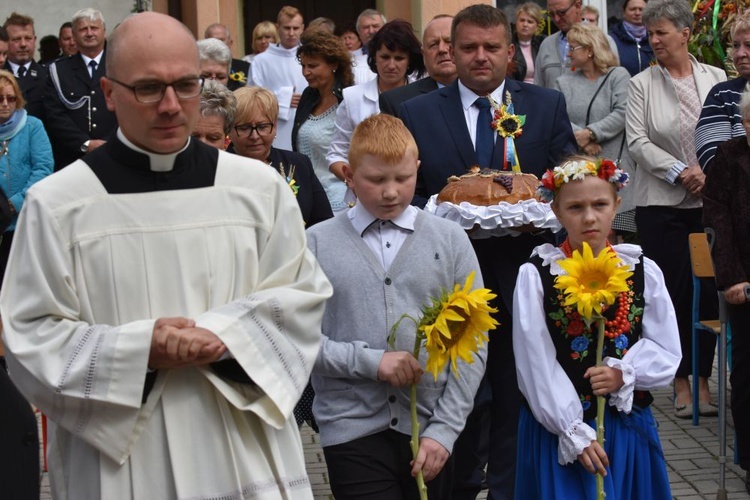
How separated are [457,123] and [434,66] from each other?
151 cm

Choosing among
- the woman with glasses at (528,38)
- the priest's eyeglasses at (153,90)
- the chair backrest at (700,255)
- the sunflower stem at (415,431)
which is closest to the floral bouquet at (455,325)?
the sunflower stem at (415,431)

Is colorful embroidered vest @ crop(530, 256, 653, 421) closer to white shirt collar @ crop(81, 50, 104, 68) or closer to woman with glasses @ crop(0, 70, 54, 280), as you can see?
woman with glasses @ crop(0, 70, 54, 280)

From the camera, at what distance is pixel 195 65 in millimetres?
3729

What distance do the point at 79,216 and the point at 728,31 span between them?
277 inches

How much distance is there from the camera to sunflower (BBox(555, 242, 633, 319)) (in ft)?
15.7

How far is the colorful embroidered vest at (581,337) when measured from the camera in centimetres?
505

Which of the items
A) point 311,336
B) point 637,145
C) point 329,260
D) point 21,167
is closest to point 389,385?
point 329,260

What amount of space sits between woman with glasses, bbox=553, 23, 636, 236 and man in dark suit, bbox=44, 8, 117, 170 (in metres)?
3.51

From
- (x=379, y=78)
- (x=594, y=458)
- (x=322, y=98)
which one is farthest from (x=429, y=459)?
(x=322, y=98)

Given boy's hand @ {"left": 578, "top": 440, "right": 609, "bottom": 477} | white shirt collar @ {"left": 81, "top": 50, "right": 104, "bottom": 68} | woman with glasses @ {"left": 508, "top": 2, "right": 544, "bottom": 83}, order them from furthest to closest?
woman with glasses @ {"left": 508, "top": 2, "right": 544, "bottom": 83} → white shirt collar @ {"left": 81, "top": 50, "right": 104, "bottom": 68} → boy's hand @ {"left": 578, "top": 440, "right": 609, "bottom": 477}

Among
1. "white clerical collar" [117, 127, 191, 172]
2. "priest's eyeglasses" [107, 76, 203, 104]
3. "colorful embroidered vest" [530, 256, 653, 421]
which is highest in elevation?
"priest's eyeglasses" [107, 76, 203, 104]

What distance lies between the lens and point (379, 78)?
8344mm

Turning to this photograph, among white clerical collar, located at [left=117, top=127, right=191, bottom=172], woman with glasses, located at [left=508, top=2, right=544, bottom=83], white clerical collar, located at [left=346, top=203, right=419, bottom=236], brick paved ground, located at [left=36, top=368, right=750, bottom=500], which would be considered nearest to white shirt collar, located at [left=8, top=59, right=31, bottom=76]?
woman with glasses, located at [left=508, top=2, right=544, bottom=83]

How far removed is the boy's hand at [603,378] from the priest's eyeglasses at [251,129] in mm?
2084
